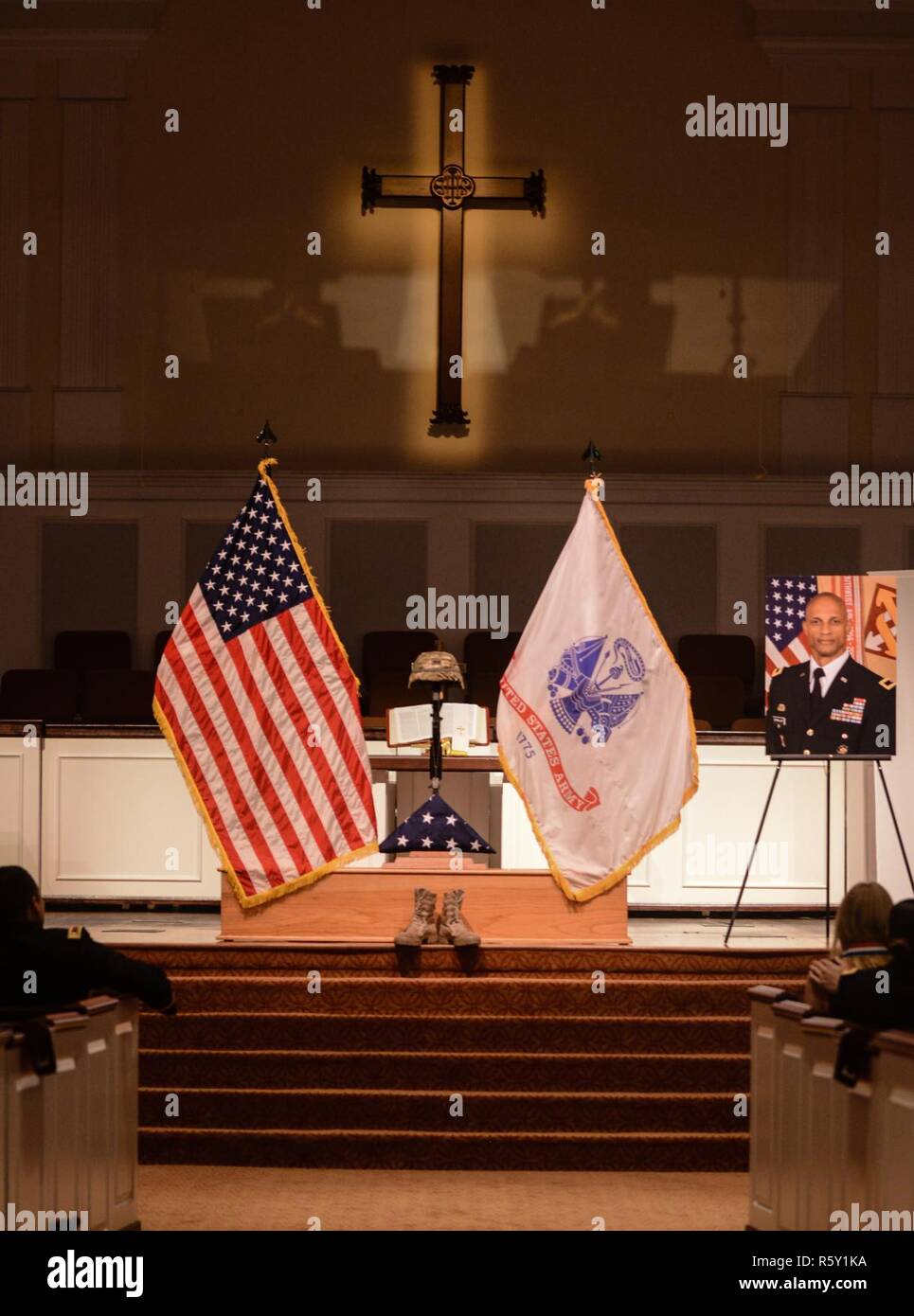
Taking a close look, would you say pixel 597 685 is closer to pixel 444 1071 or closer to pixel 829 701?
pixel 829 701

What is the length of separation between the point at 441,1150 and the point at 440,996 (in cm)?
65

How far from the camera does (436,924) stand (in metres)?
6.84

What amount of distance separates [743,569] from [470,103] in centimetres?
447

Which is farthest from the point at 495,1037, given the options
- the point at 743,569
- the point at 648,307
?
the point at 648,307

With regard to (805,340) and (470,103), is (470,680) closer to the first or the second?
(805,340)

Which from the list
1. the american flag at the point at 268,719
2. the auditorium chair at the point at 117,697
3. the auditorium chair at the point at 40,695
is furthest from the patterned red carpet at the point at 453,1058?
the auditorium chair at the point at 40,695

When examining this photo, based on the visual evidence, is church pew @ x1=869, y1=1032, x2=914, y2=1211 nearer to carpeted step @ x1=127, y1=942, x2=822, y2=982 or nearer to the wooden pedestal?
carpeted step @ x1=127, y1=942, x2=822, y2=982

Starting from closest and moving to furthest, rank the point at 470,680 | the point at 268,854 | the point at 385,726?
the point at 268,854
the point at 385,726
the point at 470,680

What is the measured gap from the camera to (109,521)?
12273 mm

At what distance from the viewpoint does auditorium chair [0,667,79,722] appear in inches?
409

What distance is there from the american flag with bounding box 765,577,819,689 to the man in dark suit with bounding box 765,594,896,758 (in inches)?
1.2

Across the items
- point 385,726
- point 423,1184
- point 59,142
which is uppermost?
point 59,142

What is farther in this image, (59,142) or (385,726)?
(59,142)

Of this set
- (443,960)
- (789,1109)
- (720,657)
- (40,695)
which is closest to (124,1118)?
(443,960)
